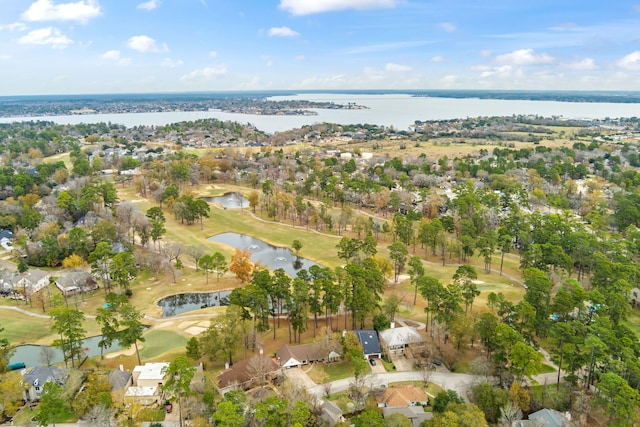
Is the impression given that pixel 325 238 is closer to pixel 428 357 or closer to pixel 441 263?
pixel 441 263

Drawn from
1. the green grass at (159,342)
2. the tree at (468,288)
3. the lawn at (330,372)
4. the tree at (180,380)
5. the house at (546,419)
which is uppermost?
the tree at (468,288)

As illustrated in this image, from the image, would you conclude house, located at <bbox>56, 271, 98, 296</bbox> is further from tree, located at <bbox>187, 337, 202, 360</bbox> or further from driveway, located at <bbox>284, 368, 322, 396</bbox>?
driveway, located at <bbox>284, 368, 322, 396</bbox>

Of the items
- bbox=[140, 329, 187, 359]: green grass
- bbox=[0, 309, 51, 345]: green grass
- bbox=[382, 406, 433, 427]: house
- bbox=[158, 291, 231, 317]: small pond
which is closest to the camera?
bbox=[382, 406, 433, 427]: house

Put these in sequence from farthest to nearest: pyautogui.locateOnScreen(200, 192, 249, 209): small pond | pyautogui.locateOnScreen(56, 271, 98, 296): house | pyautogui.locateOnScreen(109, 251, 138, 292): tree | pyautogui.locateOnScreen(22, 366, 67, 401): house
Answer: pyautogui.locateOnScreen(200, 192, 249, 209): small pond → pyautogui.locateOnScreen(56, 271, 98, 296): house → pyautogui.locateOnScreen(109, 251, 138, 292): tree → pyautogui.locateOnScreen(22, 366, 67, 401): house

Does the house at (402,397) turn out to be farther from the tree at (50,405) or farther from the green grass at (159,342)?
the tree at (50,405)

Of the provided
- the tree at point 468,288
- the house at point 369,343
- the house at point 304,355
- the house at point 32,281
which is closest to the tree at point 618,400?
the tree at point 468,288

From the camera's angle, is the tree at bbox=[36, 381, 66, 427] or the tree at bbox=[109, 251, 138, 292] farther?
the tree at bbox=[109, 251, 138, 292]

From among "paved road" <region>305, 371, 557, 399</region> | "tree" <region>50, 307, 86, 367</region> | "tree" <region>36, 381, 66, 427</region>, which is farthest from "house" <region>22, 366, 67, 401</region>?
"paved road" <region>305, 371, 557, 399</region>
